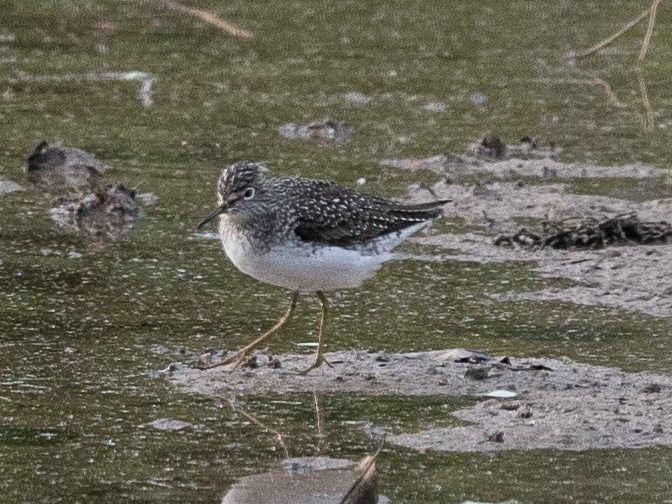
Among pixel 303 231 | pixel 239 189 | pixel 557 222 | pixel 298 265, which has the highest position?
pixel 239 189

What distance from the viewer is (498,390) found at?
21.8 feet

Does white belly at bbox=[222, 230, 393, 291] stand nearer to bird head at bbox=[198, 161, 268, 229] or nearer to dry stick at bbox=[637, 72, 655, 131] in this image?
bird head at bbox=[198, 161, 268, 229]

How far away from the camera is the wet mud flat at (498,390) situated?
6.00m

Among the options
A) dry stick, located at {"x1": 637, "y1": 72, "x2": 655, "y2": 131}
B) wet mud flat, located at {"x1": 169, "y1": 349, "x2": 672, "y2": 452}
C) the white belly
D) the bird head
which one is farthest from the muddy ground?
dry stick, located at {"x1": 637, "y1": 72, "x2": 655, "y2": 131}

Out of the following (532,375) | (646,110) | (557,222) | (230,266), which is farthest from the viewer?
(646,110)

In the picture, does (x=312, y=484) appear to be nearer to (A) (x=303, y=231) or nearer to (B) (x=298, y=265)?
(B) (x=298, y=265)

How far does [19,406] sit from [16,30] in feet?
27.7

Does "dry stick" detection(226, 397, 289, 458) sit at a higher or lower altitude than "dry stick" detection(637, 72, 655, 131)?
lower

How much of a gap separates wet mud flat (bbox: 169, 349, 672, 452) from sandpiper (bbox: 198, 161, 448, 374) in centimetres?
15

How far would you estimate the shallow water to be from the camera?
229 inches

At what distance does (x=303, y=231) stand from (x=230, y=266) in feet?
4.84

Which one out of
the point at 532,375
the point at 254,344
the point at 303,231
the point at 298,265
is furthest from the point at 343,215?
the point at 532,375

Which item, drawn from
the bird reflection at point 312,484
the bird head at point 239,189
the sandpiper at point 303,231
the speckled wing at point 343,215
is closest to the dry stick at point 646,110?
the speckled wing at point 343,215

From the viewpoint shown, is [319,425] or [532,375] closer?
[319,425]
